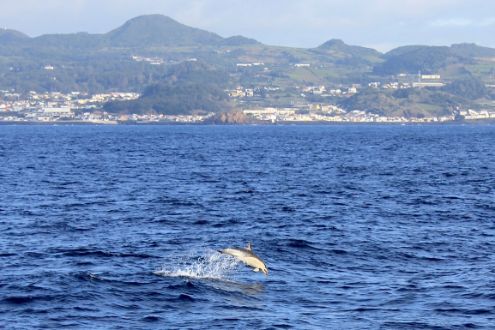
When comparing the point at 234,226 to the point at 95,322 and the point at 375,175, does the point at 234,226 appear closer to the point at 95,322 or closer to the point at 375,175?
the point at 95,322

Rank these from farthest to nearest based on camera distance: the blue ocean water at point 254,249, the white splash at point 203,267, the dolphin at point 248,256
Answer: the white splash at point 203,267 < the dolphin at point 248,256 < the blue ocean water at point 254,249

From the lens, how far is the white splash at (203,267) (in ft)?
122

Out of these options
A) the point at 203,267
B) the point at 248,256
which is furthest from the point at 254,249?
the point at 248,256

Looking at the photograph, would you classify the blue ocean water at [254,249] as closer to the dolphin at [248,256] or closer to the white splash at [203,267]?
the white splash at [203,267]

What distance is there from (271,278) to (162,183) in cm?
4364

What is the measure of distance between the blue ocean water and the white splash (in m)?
0.12

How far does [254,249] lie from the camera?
43.0 m

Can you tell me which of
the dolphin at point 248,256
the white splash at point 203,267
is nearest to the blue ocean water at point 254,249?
the white splash at point 203,267

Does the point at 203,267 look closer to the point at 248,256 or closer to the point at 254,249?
the point at 254,249

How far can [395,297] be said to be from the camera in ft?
109

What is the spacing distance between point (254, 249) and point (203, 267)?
464 centimetres

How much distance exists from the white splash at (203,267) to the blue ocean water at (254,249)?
118mm

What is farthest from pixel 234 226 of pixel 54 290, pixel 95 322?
pixel 95 322

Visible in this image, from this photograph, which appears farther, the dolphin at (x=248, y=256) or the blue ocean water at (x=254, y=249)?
the dolphin at (x=248, y=256)
